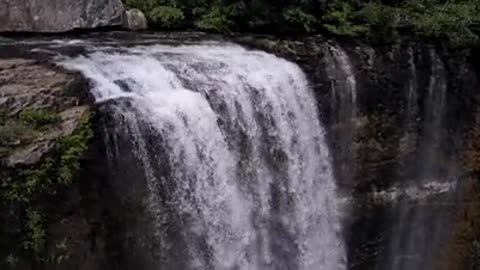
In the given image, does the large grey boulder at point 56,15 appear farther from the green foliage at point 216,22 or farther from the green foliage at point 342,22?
the green foliage at point 342,22

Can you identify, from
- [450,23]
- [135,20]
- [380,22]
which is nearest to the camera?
[380,22]

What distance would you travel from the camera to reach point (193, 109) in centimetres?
832

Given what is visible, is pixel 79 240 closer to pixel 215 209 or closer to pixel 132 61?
pixel 215 209

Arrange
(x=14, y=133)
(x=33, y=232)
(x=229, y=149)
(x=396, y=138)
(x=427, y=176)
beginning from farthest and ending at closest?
(x=427, y=176) < (x=396, y=138) < (x=229, y=149) < (x=14, y=133) < (x=33, y=232)

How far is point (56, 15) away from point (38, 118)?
332cm

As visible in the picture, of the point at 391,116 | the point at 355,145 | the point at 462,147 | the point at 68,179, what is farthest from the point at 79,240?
the point at 462,147

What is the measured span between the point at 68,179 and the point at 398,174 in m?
5.14

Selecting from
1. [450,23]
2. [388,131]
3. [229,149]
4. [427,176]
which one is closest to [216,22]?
[388,131]

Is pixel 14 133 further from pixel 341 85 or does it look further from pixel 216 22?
pixel 216 22

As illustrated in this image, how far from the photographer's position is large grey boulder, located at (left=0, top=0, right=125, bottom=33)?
33.1ft

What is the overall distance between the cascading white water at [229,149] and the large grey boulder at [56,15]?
1436mm

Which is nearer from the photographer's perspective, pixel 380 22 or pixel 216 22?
pixel 380 22

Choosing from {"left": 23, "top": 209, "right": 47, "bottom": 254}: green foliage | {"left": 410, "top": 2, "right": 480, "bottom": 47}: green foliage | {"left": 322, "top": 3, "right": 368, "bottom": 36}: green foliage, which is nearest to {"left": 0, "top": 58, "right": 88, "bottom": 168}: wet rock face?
{"left": 23, "top": 209, "right": 47, "bottom": 254}: green foliage

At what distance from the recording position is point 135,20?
11.4 metres
